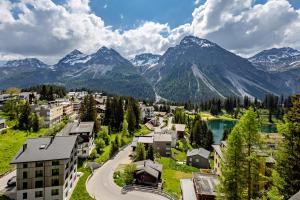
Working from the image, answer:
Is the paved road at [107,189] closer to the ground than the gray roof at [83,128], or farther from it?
closer to the ground

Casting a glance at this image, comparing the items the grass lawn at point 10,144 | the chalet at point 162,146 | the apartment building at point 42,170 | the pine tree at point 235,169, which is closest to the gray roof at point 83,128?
the grass lawn at point 10,144

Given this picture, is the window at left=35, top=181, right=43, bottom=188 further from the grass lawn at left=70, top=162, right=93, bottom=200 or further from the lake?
the lake

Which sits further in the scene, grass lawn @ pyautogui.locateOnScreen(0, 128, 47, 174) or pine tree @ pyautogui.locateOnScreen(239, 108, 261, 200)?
grass lawn @ pyautogui.locateOnScreen(0, 128, 47, 174)

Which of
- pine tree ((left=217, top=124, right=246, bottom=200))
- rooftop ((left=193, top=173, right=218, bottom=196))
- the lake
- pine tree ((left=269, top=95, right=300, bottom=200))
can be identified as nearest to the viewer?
pine tree ((left=269, top=95, right=300, bottom=200))

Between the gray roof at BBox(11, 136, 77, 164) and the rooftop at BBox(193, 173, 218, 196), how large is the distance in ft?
81.5

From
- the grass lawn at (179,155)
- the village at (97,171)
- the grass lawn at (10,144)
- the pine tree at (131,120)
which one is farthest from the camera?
the pine tree at (131,120)

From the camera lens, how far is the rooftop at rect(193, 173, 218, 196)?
134 ft

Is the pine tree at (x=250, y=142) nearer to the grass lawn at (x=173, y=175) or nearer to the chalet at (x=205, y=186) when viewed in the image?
the chalet at (x=205, y=186)

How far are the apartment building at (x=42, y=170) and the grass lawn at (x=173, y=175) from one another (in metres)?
21.5

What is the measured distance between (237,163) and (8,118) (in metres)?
94.4

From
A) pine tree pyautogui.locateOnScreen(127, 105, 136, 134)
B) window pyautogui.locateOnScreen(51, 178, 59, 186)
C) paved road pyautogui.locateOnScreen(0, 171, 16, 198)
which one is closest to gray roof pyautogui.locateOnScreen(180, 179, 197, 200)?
window pyautogui.locateOnScreen(51, 178, 59, 186)

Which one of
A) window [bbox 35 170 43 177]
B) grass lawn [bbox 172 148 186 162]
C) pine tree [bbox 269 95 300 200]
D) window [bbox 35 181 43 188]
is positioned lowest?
grass lawn [bbox 172 148 186 162]

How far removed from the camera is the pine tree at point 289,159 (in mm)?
23391

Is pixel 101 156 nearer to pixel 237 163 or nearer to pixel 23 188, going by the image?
pixel 23 188
